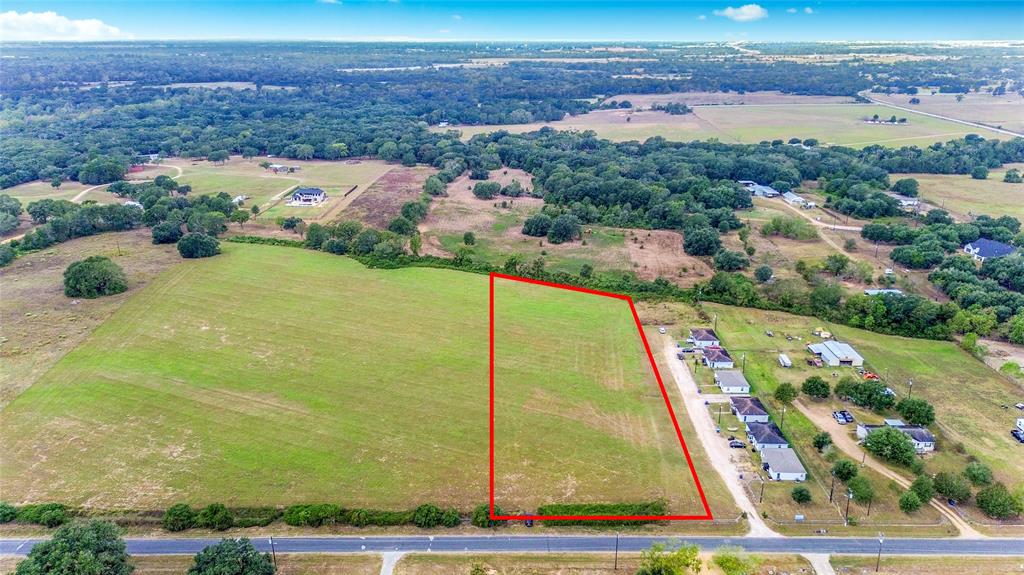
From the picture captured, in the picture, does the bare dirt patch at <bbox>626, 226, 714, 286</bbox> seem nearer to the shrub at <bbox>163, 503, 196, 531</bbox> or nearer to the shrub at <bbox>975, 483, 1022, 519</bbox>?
the shrub at <bbox>975, 483, 1022, 519</bbox>

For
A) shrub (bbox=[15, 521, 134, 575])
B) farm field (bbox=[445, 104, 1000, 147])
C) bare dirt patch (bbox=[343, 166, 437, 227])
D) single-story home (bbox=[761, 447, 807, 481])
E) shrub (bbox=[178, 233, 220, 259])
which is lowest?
single-story home (bbox=[761, 447, 807, 481])

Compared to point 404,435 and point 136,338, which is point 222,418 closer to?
point 404,435

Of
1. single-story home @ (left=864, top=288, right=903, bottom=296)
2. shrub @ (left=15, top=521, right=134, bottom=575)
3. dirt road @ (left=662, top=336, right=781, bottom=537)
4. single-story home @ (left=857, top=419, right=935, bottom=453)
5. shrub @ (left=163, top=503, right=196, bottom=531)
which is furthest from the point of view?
single-story home @ (left=864, top=288, right=903, bottom=296)

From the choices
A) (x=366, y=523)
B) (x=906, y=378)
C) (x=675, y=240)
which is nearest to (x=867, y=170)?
(x=675, y=240)

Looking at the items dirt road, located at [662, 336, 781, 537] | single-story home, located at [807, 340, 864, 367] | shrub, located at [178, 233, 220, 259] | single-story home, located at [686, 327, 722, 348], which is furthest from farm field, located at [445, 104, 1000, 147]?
dirt road, located at [662, 336, 781, 537]

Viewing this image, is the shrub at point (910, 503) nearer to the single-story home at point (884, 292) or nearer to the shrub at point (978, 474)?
the shrub at point (978, 474)

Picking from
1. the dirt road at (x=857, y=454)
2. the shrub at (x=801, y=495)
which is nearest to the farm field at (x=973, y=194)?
the dirt road at (x=857, y=454)

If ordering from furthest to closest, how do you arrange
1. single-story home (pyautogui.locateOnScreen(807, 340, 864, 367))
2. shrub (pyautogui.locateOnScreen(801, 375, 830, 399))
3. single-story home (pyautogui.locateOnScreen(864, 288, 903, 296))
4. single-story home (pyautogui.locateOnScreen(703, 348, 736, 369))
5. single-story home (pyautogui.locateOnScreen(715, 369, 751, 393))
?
single-story home (pyautogui.locateOnScreen(864, 288, 903, 296)), single-story home (pyautogui.locateOnScreen(807, 340, 864, 367)), single-story home (pyautogui.locateOnScreen(703, 348, 736, 369)), single-story home (pyautogui.locateOnScreen(715, 369, 751, 393)), shrub (pyautogui.locateOnScreen(801, 375, 830, 399))
